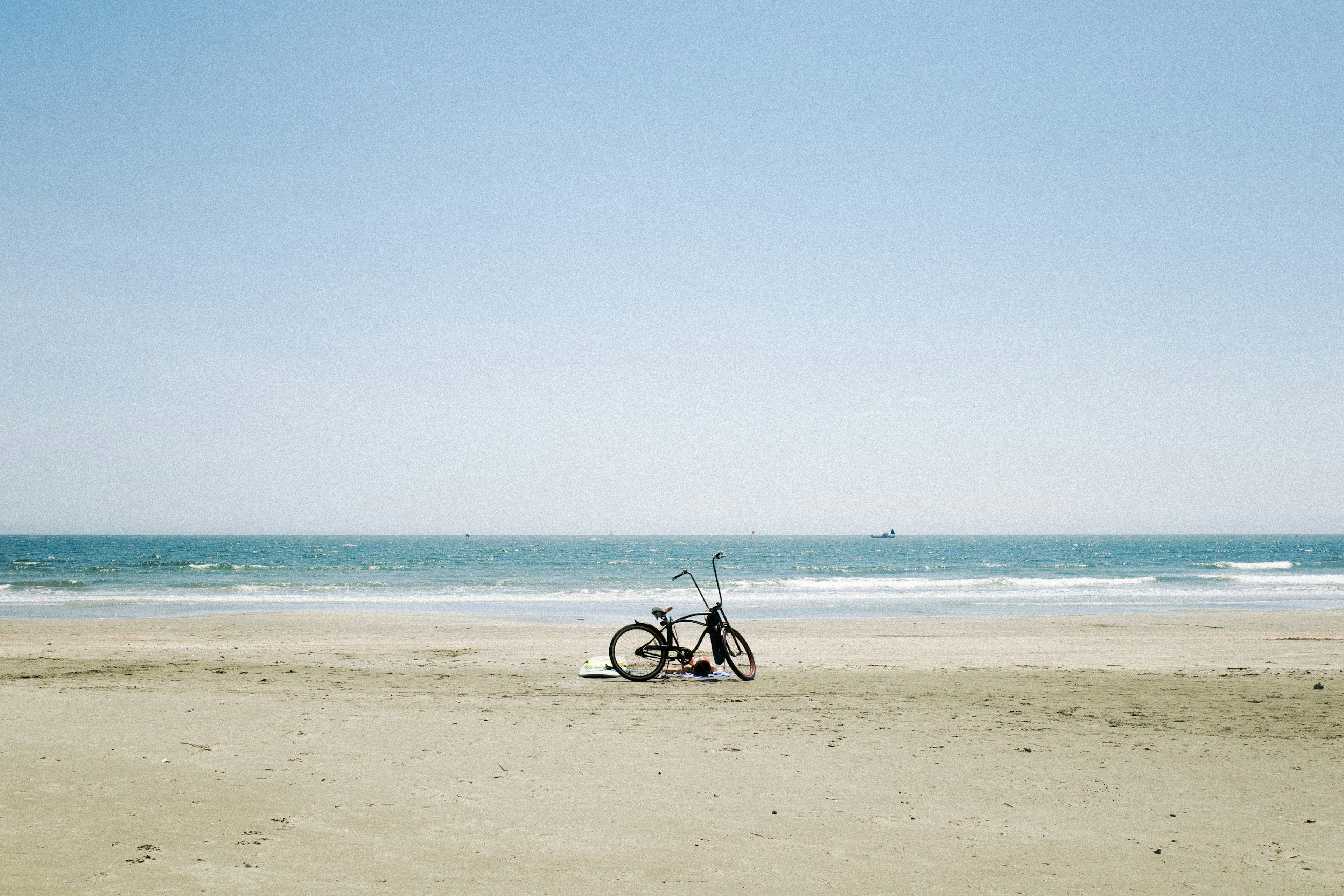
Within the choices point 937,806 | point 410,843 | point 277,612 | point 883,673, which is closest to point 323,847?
point 410,843

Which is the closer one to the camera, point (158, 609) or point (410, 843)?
point (410, 843)

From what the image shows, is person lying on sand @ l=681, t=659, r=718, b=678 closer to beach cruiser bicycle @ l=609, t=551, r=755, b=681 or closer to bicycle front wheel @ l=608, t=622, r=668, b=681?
beach cruiser bicycle @ l=609, t=551, r=755, b=681

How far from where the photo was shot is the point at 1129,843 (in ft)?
17.6

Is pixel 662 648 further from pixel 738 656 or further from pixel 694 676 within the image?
pixel 738 656

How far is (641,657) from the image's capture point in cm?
1159

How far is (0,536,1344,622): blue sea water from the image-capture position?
30.0 m

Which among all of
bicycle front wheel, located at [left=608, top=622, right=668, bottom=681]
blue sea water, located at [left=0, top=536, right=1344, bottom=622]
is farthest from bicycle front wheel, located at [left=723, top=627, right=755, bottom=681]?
blue sea water, located at [left=0, top=536, right=1344, bottom=622]

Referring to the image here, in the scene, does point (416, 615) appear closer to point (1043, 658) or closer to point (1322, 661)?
point (1043, 658)

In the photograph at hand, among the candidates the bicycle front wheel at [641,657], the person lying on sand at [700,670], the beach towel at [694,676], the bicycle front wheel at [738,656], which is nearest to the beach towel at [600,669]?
the bicycle front wheel at [641,657]

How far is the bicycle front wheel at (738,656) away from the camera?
456 inches

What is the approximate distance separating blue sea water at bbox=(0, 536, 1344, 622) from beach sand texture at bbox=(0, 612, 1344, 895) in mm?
15081

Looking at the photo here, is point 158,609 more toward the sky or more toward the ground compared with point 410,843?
more toward the ground

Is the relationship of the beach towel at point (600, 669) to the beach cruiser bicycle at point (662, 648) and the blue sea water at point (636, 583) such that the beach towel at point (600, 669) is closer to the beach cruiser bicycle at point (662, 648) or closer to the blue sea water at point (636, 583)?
the beach cruiser bicycle at point (662, 648)

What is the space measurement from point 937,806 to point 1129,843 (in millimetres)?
1215
